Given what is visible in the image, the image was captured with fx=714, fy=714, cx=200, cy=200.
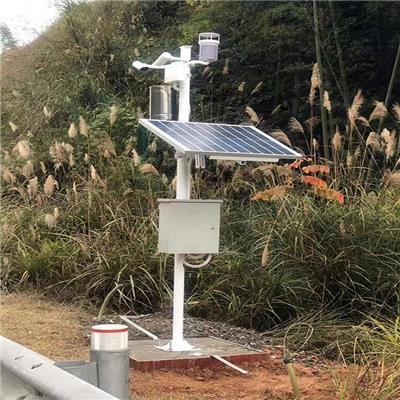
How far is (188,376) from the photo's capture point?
19.0 ft

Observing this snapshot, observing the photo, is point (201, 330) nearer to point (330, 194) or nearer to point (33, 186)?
point (330, 194)

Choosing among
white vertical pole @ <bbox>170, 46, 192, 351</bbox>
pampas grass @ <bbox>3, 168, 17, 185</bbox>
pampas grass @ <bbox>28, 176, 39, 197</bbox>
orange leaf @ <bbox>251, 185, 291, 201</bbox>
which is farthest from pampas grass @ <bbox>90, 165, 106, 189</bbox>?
white vertical pole @ <bbox>170, 46, 192, 351</bbox>

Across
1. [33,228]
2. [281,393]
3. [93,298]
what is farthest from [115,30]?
[281,393]

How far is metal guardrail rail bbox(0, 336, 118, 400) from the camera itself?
9.28ft

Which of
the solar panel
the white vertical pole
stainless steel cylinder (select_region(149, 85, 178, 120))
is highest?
stainless steel cylinder (select_region(149, 85, 178, 120))

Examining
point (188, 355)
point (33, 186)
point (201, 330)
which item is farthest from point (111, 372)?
point (33, 186)

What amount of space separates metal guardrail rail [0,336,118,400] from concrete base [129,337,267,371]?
2343mm

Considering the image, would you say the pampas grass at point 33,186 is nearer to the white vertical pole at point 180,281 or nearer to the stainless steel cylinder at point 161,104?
the stainless steel cylinder at point 161,104

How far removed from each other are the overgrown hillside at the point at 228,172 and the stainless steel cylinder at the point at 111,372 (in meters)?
3.66

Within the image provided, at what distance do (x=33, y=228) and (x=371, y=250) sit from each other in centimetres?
474

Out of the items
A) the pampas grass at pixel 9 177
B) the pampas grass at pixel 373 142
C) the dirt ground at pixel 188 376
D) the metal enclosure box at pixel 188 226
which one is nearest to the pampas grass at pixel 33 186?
the pampas grass at pixel 9 177

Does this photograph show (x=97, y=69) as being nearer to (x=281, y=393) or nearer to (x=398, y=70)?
(x=398, y=70)

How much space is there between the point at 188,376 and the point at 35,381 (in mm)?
2817

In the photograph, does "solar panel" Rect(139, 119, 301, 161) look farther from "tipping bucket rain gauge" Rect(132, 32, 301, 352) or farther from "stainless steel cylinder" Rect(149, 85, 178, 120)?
"stainless steel cylinder" Rect(149, 85, 178, 120)
